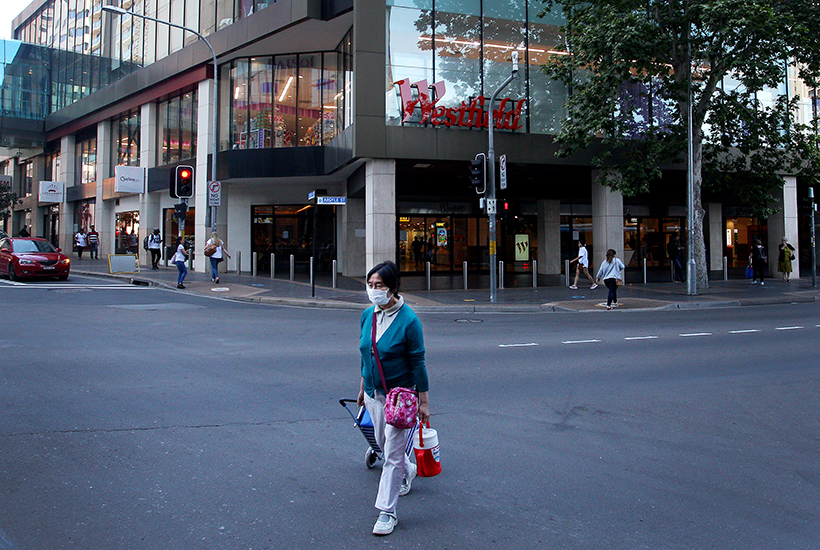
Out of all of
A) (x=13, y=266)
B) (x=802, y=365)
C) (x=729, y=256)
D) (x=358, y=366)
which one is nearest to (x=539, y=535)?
(x=358, y=366)

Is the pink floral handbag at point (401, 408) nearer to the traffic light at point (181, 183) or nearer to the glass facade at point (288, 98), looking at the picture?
the traffic light at point (181, 183)

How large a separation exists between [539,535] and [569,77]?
2038 cm

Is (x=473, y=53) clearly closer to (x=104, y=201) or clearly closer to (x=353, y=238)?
(x=353, y=238)

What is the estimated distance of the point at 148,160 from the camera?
33062 millimetres

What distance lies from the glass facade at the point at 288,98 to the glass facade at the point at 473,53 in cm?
606

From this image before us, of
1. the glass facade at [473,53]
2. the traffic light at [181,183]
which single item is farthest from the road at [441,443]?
the glass facade at [473,53]

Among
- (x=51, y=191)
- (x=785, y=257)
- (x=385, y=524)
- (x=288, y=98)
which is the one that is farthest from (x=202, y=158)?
A: (x=385, y=524)

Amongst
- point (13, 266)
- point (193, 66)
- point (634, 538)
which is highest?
point (193, 66)

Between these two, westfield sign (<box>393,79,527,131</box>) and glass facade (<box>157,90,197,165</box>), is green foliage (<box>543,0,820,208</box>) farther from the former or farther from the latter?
glass facade (<box>157,90,197,165</box>)

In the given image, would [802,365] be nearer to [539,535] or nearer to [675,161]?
[539,535]

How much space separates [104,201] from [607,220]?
30157 mm

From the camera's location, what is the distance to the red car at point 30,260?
2070cm

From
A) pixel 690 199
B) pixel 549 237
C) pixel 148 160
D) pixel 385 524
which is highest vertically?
pixel 148 160

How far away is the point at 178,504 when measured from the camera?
4008 millimetres
